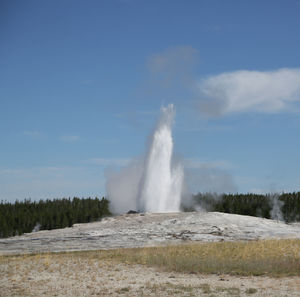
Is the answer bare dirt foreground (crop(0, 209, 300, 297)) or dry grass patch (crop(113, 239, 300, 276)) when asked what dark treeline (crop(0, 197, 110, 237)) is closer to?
bare dirt foreground (crop(0, 209, 300, 297))

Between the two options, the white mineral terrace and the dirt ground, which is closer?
the dirt ground

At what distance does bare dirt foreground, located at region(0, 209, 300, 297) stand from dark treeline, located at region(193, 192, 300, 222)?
30.7 meters

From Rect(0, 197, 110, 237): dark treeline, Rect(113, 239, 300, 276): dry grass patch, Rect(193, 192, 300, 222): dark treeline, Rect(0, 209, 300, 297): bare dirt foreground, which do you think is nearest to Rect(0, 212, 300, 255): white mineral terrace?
Rect(0, 209, 300, 297): bare dirt foreground

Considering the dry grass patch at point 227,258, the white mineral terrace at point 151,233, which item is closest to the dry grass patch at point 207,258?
the dry grass patch at point 227,258

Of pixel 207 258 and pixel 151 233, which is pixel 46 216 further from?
pixel 207 258

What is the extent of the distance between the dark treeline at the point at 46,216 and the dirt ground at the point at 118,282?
42.8m

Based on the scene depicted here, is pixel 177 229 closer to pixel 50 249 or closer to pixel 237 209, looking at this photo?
pixel 50 249

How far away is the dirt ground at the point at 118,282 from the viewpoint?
1712 centimetres

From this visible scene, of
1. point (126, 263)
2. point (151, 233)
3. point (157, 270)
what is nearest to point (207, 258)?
point (157, 270)

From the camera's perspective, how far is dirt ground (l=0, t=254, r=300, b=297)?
17125 mm

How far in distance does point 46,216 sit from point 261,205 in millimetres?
30555

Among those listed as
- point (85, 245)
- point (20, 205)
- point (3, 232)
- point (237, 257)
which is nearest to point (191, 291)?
point (237, 257)

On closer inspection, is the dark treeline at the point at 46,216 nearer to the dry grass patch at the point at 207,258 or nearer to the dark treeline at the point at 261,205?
the dark treeline at the point at 261,205

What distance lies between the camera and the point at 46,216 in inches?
2687
